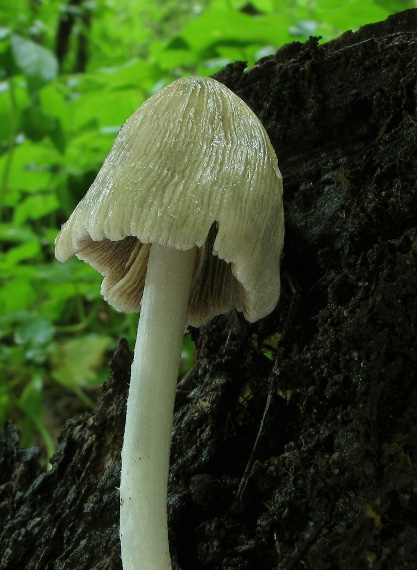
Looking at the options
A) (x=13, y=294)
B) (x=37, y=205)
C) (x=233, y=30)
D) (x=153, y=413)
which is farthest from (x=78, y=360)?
(x=153, y=413)

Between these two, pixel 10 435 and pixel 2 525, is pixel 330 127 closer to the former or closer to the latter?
pixel 10 435

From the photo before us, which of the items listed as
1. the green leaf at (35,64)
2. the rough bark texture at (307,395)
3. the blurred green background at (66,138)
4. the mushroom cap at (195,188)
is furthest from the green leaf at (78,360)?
the mushroom cap at (195,188)

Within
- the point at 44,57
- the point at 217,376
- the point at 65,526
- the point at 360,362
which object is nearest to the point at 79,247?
the point at 217,376

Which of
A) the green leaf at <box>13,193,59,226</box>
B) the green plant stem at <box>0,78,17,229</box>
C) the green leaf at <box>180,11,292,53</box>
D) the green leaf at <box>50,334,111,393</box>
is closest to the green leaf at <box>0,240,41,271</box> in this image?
the green plant stem at <box>0,78,17,229</box>

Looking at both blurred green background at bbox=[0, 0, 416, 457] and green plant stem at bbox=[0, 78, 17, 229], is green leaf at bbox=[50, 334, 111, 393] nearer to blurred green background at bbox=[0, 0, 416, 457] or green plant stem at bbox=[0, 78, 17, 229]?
blurred green background at bbox=[0, 0, 416, 457]

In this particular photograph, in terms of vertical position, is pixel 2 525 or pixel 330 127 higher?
pixel 330 127

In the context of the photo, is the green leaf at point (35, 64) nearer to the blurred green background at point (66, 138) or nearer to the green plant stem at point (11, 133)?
the blurred green background at point (66, 138)

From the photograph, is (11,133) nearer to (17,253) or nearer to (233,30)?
(17,253)

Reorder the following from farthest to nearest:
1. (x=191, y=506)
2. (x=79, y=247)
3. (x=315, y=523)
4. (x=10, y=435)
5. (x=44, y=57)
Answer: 1. (x=44, y=57)
2. (x=10, y=435)
3. (x=191, y=506)
4. (x=79, y=247)
5. (x=315, y=523)

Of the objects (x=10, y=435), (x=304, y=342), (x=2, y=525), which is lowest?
(x=2, y=525)
